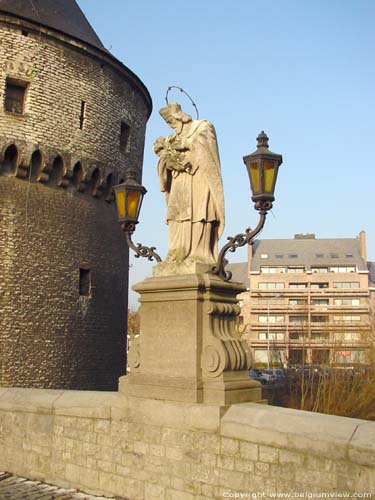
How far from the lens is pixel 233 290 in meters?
6.11

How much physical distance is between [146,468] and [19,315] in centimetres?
1046

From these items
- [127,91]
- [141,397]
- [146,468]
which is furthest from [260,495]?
[127,91]

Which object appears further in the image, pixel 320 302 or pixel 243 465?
pixel 320 302

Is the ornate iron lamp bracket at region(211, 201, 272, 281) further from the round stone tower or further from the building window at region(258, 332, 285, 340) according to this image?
the building window at region(258, 332, 285, 340)

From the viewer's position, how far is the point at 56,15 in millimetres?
17891

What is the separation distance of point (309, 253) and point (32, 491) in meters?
55.5

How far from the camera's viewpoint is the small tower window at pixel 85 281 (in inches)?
682

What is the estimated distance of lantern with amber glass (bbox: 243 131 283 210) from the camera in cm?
555

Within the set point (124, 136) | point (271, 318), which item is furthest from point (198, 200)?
point (271, 318)

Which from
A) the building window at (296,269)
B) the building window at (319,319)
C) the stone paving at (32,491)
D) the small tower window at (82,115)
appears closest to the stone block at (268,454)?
the stone paving at (32,491)

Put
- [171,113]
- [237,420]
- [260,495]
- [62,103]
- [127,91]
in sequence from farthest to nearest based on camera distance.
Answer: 1. [127,91]
2. [62,103]
3. [171,113]
4. [237,420]
5. [260,495]

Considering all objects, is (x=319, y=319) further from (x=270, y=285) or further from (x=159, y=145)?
(x=159, y=145)

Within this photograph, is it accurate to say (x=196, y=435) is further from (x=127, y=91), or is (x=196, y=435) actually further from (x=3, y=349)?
(x=127, y=91)

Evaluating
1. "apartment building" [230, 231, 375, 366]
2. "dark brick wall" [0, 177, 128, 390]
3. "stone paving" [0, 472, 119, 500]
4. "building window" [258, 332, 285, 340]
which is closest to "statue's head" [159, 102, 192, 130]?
"stone paving" [0, 472, 119, 500]
